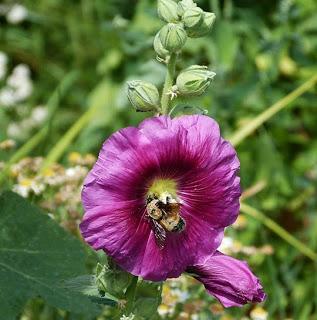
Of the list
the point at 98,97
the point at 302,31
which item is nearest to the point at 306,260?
the point at 302,31

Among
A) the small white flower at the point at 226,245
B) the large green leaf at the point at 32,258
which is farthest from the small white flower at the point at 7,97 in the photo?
the large green leaf at the point at 32,258

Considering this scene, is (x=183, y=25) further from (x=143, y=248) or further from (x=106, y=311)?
(x=106, y=311)

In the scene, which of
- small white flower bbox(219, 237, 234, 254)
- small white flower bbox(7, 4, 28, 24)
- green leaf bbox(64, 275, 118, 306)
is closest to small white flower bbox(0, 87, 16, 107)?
small white flower bbox(7, 4, 28, 24)

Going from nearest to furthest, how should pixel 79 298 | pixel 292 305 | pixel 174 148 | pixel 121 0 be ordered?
pixel 174 148 < pixel 79 298 < pixel 292 305 < pixel 121 0

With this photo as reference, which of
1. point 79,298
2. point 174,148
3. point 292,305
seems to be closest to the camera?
point 174,148

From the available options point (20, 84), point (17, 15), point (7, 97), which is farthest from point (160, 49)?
point (17, 15)

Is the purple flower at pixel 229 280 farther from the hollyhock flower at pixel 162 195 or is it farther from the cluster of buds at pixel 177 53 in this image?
the cluster of buds at pixel 177 53

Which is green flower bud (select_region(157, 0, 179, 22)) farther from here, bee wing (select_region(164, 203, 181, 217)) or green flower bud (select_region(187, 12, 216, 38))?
bee wing (select_region(164, 203, 181, 217))
